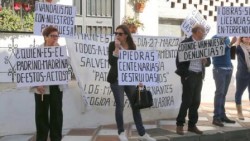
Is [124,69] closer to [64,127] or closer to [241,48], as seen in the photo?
[64,127]

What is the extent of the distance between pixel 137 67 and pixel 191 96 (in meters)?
1.18

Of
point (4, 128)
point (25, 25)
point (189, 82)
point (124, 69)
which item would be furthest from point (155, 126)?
point (25, 25)

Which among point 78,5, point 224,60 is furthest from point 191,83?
point 78,5

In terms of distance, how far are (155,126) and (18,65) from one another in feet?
9.51

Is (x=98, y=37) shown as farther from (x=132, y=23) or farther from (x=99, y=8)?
(x=99, y=8)

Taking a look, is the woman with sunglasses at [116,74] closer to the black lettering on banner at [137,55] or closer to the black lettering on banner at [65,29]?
the black lettering on banner at [137,55]

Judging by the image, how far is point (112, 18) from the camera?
11.9 m

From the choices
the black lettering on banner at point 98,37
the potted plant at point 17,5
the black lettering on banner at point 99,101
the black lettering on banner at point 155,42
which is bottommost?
the black lettering on banner at point 99,101

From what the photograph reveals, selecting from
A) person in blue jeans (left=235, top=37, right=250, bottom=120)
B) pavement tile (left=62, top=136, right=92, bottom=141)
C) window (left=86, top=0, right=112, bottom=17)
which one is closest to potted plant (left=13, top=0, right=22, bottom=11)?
window (left=86, top=0, right=112, bottom=17)

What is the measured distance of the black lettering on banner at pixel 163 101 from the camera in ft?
27.4

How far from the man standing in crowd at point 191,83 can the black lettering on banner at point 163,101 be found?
1.08 m

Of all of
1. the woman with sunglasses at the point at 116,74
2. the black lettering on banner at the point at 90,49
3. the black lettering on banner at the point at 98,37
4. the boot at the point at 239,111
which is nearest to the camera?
the woman with sunglasses at the point at 116,74

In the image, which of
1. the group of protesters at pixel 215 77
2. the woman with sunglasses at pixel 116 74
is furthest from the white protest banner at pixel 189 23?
the woman with sunglasses at pixel 116 74

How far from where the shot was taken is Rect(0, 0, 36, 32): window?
10.0 metres
